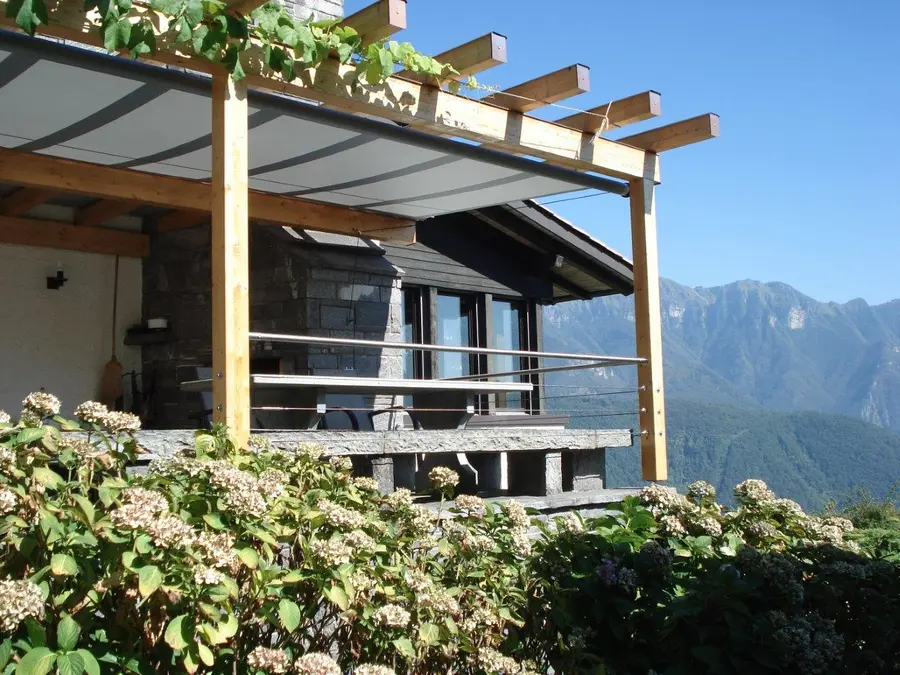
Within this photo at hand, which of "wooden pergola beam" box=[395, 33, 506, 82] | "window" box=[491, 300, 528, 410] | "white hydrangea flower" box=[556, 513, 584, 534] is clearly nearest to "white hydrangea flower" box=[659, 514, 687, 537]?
"white hydrangea flower" box=[556, 513, 584, 534]

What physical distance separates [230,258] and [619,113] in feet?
10.2

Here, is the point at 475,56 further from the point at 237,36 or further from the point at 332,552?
the point at 332,552

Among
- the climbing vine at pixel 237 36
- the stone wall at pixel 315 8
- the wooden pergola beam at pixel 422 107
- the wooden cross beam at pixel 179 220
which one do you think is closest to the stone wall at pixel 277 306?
the wooden cross beam at pixel 179 220

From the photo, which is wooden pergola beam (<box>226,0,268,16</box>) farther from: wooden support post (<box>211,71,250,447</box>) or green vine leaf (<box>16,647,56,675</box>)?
green vine leaf (<box>16,647,56,675</box>)

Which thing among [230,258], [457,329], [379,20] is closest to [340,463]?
[230,258]

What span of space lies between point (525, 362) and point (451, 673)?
978cm

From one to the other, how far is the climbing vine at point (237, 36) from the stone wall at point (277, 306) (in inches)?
140

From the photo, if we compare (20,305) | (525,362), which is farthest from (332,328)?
(525,362)

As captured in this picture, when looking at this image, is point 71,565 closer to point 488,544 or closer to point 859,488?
point 488,544

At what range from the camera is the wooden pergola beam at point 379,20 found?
206 inches

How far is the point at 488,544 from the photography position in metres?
3.34

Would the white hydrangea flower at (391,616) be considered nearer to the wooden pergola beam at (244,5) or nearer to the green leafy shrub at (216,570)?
the green leafy shrub at (216,570)

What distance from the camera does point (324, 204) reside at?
9180 millimetres

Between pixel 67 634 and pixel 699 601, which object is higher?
pixel 67 634
